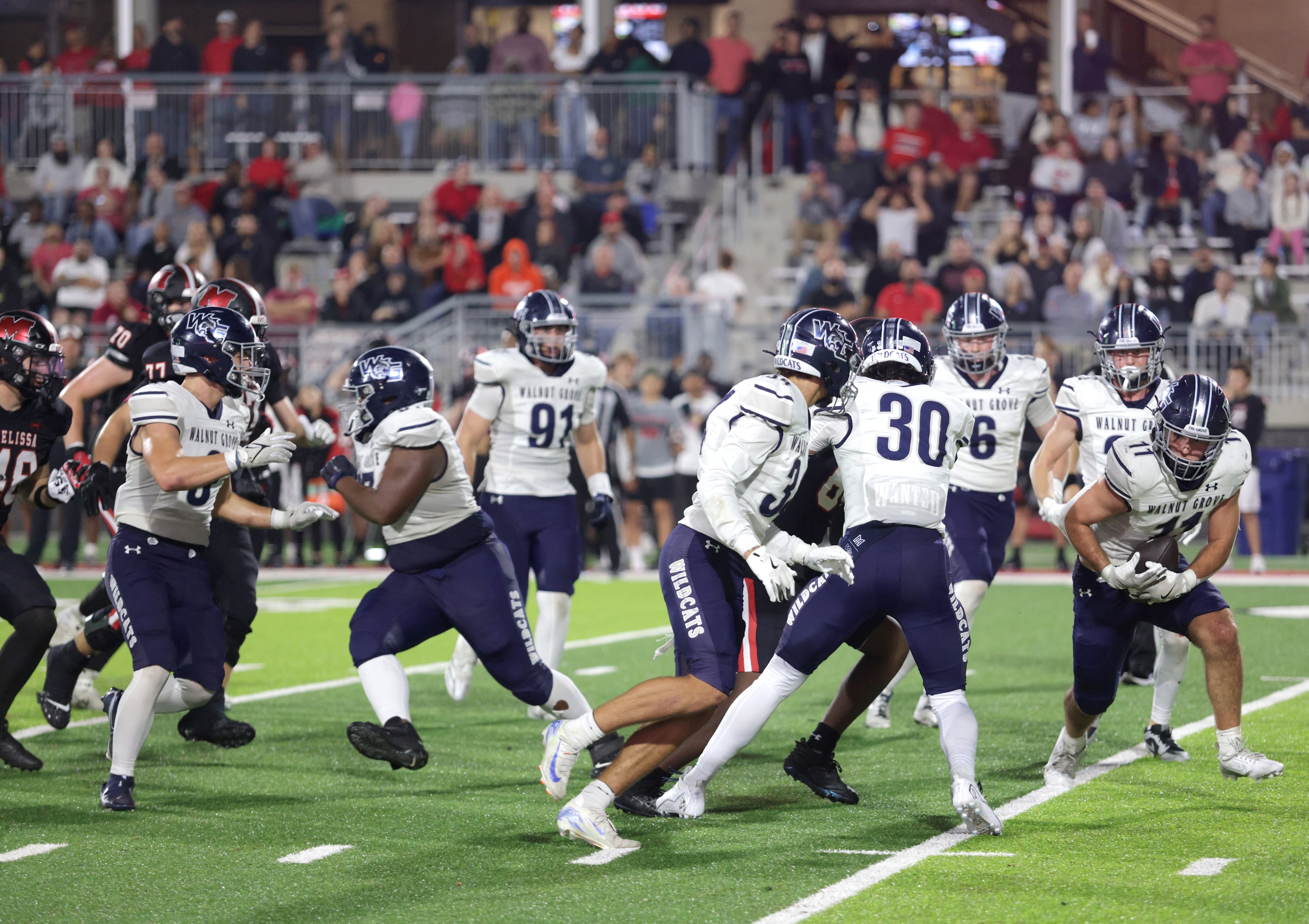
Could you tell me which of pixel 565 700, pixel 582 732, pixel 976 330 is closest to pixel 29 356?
pixel 565 700

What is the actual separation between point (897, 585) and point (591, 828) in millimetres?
1262

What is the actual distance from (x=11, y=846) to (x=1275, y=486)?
44.5 ft

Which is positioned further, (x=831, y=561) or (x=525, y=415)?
(x=525, y=415)

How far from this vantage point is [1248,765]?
239 inches

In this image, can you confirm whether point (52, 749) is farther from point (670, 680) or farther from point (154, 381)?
point (670, 680)

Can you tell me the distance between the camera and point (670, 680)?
18.4 feet

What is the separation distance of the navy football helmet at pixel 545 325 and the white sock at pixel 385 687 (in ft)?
7.72

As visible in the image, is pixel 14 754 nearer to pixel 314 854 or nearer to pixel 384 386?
pixel 314 854

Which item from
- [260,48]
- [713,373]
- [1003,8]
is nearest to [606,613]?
[713,373]

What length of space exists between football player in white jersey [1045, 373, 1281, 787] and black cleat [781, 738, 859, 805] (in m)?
0.84

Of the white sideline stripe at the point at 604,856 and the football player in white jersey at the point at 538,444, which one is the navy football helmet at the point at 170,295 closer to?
the football player in white jersey at the point at 538,444

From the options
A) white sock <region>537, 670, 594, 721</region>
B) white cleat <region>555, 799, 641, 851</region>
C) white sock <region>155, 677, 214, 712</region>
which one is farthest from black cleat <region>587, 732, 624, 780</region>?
white sock <region>155, 677, 214, 712</region>

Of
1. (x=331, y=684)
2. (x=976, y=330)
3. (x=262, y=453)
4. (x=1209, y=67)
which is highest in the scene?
(x=1209, y=67)

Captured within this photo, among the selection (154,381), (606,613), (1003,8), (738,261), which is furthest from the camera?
(1003,8)
